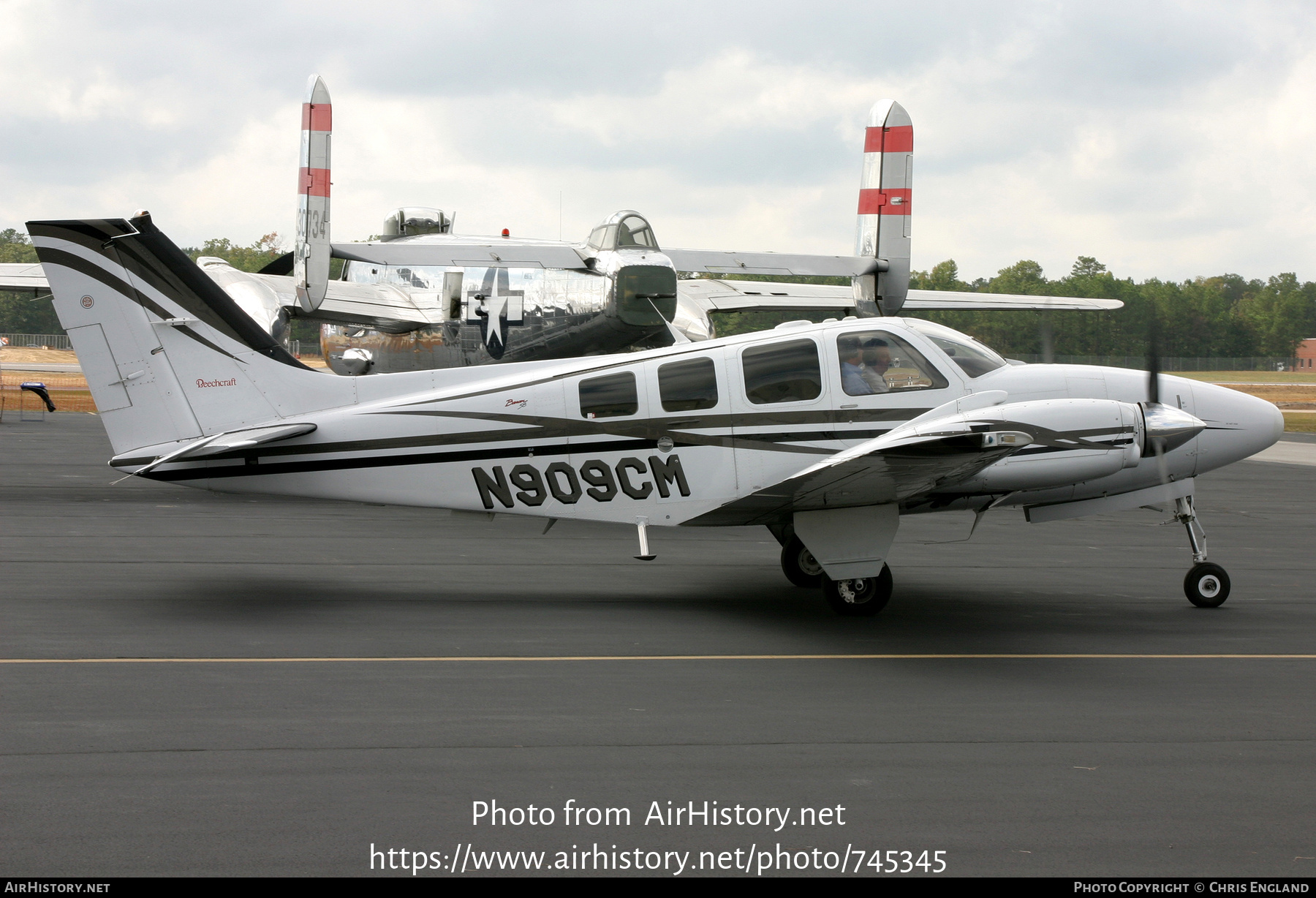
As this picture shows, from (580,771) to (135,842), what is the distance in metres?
2.13

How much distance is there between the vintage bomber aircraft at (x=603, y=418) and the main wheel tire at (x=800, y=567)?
1.16m

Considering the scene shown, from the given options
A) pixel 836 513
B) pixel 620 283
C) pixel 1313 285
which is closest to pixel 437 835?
pixel 836 513

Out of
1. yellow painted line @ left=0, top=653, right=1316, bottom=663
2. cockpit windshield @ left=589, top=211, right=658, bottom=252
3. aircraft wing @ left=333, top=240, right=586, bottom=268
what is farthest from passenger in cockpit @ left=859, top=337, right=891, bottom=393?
cockpit windshield @ left=589, top=211, right=658, bottom=252

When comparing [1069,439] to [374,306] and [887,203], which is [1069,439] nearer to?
[887,203]

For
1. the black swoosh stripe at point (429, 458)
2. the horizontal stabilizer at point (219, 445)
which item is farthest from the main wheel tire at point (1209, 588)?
the horizontal stabilizer at point (219, 445)

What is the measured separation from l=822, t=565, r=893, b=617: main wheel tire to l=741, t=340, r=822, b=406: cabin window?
171 cm

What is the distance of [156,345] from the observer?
10062 millimetres

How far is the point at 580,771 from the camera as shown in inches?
227

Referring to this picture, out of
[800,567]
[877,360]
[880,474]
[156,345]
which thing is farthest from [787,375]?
[156,345]

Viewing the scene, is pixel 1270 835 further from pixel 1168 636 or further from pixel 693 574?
pixel 693 574

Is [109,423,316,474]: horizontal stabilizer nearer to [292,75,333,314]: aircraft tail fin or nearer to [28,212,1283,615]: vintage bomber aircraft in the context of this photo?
[28,212,1283,615]: vintage bomber aircraft

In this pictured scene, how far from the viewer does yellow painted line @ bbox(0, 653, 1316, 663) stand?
311 inches

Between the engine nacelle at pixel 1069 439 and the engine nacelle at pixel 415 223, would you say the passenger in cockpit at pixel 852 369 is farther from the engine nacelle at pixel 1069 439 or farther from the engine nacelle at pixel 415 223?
the engine nacelle at pixel 415 223

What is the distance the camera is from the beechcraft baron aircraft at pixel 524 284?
17047 mm
